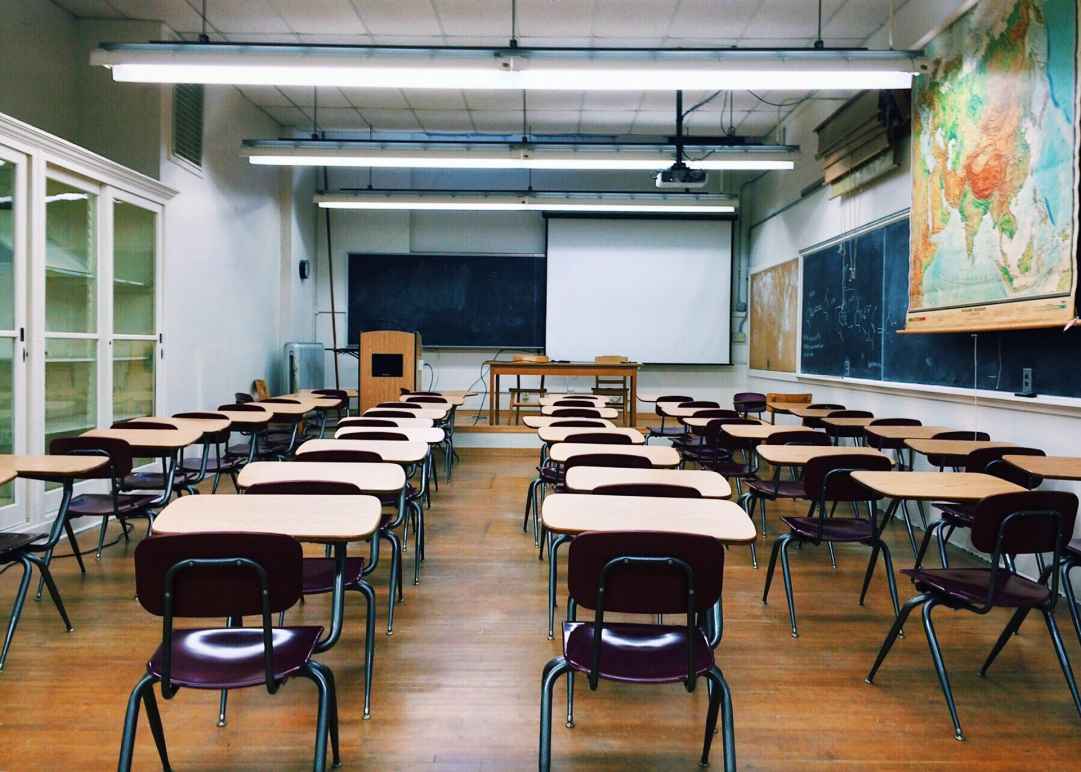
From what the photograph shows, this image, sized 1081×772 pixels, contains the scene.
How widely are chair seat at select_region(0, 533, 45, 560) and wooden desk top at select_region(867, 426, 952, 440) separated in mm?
4183

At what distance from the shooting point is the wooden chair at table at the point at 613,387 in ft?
30.5

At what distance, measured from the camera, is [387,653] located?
2770mm

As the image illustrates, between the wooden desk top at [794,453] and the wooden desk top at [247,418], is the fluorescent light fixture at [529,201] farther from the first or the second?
the wooden desk top at [794,453]

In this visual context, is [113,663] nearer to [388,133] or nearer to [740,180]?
[388,133]

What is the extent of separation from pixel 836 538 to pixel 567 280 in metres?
7.90

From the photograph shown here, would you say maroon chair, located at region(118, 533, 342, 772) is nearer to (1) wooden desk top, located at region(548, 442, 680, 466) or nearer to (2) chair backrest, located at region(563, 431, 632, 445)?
(1) wooden desk top, located at region(548, 442, 680, 466)

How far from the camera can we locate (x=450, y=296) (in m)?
10.8

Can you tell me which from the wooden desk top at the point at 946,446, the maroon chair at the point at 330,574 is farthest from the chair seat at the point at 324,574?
the wooden desk top at the point at 946,446

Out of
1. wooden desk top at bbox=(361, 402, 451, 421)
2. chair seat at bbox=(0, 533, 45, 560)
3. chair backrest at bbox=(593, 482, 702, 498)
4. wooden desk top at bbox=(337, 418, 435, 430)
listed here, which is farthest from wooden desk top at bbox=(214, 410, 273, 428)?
chair backrest at bbox=(593, 482, 702, 498)

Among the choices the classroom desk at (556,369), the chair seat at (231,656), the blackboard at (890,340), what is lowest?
the chair seat at (231,656)

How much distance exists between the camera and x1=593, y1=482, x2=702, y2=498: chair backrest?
2447 millimetres

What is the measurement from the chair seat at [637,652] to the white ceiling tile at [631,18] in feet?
17.3

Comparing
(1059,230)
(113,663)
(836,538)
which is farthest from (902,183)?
(113,663)

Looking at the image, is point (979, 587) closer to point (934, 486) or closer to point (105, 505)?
point (934, 486)
